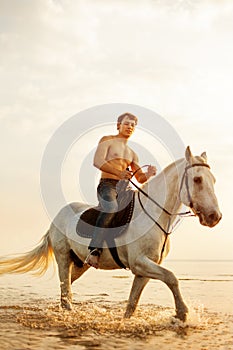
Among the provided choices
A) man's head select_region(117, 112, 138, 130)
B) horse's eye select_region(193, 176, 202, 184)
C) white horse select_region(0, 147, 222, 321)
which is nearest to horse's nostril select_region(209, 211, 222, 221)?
white horse select_region(0, 147, 222, 321)

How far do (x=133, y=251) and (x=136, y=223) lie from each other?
0.41 metres

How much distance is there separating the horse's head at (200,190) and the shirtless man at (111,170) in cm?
86

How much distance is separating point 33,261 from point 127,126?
3.64 m

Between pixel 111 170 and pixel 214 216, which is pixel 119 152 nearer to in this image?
pixel 111 170

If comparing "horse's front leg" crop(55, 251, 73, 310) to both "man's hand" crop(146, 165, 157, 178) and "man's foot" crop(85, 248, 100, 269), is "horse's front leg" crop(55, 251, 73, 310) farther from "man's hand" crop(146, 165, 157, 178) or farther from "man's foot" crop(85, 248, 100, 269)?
"man's hand" crop(146, 165, 157, 178)

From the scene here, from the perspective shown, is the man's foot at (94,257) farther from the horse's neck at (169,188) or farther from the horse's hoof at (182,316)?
the horse's hoof at (182,316)

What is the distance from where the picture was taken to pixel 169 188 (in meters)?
6.81

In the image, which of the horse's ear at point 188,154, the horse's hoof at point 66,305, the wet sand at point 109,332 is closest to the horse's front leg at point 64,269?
the horse's hoof at point 66,305

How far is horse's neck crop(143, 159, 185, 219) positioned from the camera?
22.1ft

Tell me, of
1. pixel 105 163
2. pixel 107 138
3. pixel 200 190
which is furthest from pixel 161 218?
pixel 107 138

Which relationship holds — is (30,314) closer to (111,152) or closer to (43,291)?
(111,152)

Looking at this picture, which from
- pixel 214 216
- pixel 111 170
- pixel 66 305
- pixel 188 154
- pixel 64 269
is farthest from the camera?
pixel 64 269

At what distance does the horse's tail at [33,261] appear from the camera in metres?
9.30

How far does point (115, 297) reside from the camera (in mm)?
11156
